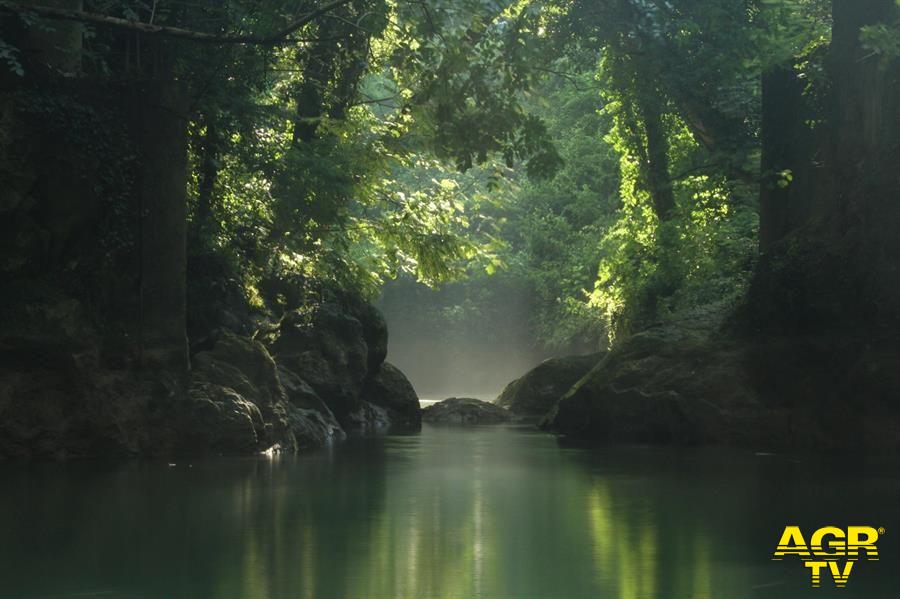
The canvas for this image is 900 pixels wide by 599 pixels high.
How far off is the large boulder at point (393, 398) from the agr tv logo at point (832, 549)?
1725cm

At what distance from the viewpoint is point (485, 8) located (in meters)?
15.4

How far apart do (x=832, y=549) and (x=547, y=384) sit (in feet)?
73.4

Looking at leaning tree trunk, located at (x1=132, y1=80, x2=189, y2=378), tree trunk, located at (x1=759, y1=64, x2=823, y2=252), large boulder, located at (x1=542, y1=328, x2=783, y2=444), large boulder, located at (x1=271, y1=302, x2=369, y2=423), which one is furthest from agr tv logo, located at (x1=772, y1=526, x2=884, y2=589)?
large boulder, located at (x1=271, y1=302, x2=369, y2=423)

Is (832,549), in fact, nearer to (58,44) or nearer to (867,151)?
(867,151)

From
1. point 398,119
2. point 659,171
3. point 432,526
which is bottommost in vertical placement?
point 432,526

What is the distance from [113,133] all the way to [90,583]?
10.4 meters

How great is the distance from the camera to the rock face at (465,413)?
27.6 meters

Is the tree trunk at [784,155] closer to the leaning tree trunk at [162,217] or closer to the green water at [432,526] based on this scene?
the green water at [432,526]

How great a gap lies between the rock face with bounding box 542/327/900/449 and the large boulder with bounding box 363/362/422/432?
6.36 m

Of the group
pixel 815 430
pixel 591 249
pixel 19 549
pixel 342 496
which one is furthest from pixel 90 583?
pixel 591 249

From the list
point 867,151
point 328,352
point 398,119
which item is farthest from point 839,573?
point 398,119

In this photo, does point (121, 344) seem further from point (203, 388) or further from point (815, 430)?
point (815, 430)

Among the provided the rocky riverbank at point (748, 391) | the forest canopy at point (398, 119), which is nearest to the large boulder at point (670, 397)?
the rocky riverbank at point (748, 391)

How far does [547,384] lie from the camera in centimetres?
3014
